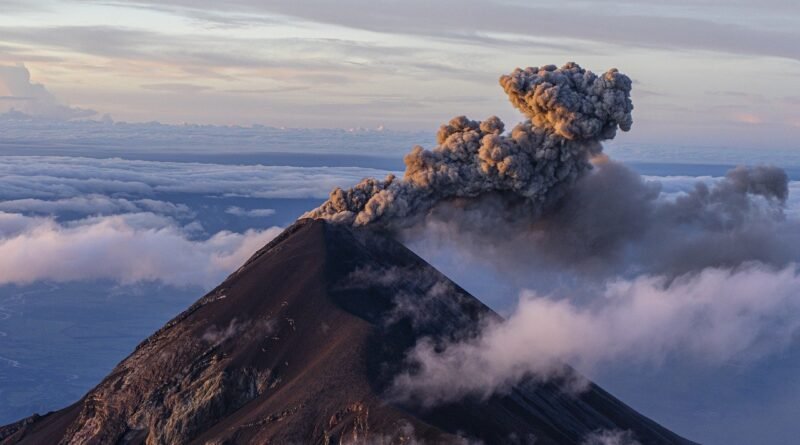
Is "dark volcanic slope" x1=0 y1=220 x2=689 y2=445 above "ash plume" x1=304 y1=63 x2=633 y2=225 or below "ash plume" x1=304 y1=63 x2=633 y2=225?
below

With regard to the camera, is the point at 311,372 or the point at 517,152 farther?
the point at 517,152

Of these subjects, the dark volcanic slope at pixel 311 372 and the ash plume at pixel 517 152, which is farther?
the ash plume at pixel 517 152

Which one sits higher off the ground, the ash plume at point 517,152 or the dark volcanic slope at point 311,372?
the ash plume at point 517,152

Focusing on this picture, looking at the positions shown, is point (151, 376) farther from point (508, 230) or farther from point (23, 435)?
point (508, 230)

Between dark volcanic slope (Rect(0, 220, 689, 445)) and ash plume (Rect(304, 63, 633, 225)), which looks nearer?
dark volcanic slope (Rect(0, 220, 689, 445))

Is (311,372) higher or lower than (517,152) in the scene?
lower
